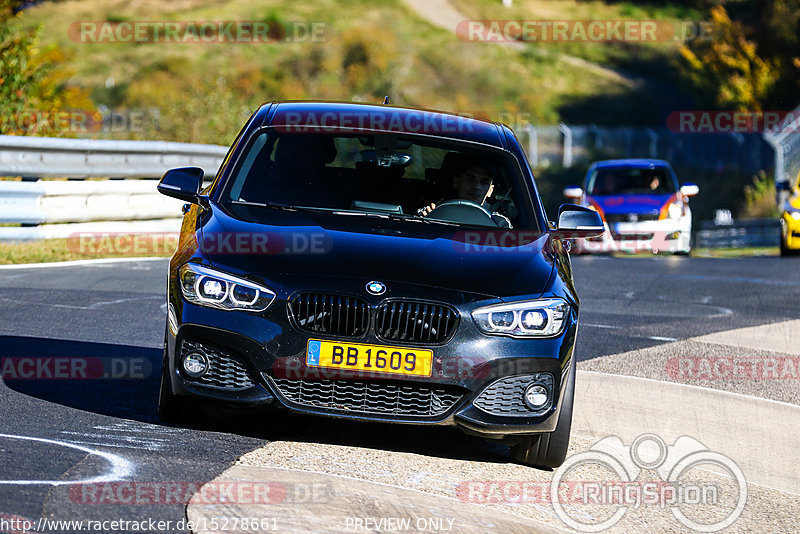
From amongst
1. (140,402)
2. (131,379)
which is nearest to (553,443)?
(140,402)

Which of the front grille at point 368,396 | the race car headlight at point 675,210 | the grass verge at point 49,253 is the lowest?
the race car headlight at point 675,210

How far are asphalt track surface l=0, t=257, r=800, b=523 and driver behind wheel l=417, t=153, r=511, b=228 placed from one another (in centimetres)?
127

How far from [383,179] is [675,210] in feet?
50.8

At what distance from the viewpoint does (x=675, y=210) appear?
868 inches

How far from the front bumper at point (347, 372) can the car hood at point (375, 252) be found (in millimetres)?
234

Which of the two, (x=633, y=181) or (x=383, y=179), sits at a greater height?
(x=383, y=179)

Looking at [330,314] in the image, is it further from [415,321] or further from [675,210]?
[675,210]

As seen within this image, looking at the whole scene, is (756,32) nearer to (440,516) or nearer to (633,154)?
(633,154)

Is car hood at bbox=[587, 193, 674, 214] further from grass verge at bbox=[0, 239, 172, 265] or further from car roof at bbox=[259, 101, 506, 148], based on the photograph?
car roof at bbox=[259, 101, 506, 148]

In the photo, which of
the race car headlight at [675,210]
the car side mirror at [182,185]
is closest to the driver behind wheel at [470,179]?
the car side mirror at [182,185]

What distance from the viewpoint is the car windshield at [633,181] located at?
2276cm

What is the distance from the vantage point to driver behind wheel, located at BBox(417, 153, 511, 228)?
289 inches

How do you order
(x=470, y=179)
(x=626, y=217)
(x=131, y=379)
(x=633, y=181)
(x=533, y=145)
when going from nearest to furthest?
1. (x=470, y=179)
2. (x=131, y=379)
3. (x=626, y=217)
4. (x=633, y=181)
5. (x=533, y=145)

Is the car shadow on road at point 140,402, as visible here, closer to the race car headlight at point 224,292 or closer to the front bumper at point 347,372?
the front bumper at point 347,372
